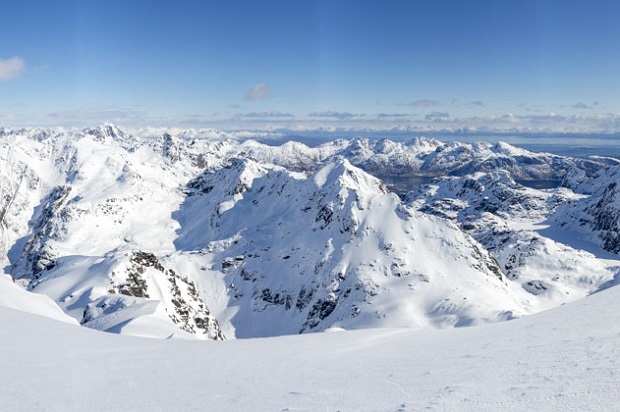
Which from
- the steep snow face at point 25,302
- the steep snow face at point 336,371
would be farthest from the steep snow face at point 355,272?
the steep snow face at point 336,371

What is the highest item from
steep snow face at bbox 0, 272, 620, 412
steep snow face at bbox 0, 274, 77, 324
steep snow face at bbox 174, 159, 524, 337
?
steep snow face at bbox 0, 272, 620, 412

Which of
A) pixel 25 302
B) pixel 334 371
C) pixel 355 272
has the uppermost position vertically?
pixel 334 371

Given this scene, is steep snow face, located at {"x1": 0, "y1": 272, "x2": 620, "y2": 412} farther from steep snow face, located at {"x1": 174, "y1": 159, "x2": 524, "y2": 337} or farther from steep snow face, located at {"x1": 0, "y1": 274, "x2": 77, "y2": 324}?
steep snow face, located at {"x1": 174, "y1": 159, "x2": 524, "y2": 337}

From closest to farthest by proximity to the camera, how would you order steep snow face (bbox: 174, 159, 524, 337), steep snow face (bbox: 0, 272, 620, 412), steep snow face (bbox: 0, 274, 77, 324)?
steep snow face (bbox: 0, 272, 620, 412) → steep snow face (bbox: 0, 274, 77, 324) → steep snow face (bbox: 174, 159, 524, 337)

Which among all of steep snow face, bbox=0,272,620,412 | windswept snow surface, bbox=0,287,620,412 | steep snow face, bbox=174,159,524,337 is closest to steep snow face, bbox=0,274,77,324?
steep snow face, bbox=0,272,620,412

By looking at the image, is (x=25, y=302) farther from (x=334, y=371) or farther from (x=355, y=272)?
(x=355, y=272)

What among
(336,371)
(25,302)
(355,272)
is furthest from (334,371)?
(355,272)
